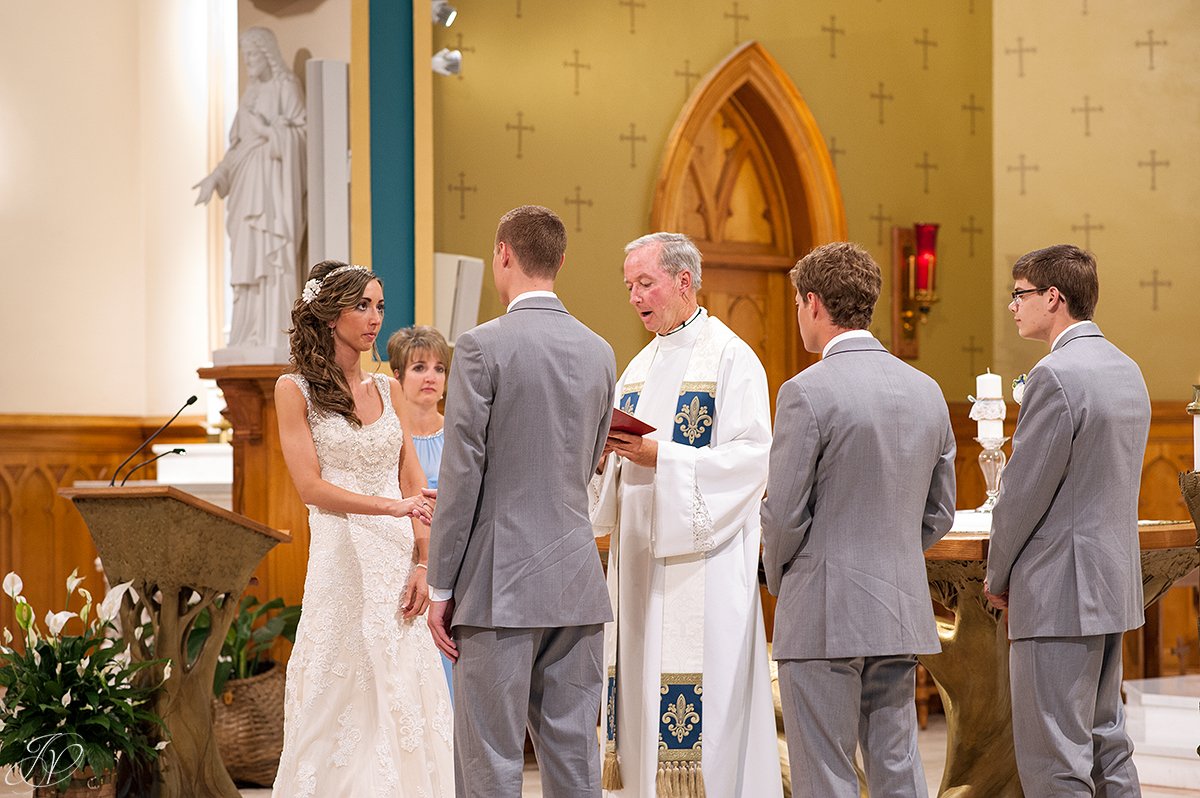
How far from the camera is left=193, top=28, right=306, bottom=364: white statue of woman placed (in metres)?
5.93

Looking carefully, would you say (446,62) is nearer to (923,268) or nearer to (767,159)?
(767,159)

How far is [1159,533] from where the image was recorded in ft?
13.0

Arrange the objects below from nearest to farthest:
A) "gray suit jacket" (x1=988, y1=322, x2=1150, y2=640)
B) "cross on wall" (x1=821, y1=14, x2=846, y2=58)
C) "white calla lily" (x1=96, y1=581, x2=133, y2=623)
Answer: "gray suit jacket" (x1=988, y1=322, x2=1150, y2=640) → "white calla lily" (x1=96, y1=581, x2=133, y2=623) → "cross on wall" (x1=821, y1=14, x2=846, y2=58)

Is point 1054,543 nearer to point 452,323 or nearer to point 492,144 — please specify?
point 452,323

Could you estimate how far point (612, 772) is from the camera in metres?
3.89

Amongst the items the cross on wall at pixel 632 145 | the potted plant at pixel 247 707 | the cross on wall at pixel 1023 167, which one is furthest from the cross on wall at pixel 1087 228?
the potted plant at pixel 247 707

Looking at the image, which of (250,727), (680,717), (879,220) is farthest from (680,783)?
(879,220)

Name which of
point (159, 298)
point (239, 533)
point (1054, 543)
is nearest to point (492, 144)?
point (239, 533)

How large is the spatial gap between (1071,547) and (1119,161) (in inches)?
200

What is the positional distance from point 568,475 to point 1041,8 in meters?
6.01

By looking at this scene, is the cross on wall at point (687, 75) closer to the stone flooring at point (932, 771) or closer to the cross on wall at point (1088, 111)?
the cross on wall at point (1088, 111)

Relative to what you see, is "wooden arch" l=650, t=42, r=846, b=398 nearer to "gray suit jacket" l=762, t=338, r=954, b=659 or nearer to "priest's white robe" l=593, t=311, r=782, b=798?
"priest's white robe" l=593, t=311, r=782, b=798

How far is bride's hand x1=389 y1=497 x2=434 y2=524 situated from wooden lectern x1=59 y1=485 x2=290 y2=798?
2.80 feet

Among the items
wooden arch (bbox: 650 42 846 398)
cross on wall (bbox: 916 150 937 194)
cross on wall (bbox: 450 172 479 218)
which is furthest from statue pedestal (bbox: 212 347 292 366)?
cross on wall (bbox: 916 150 937 194)
